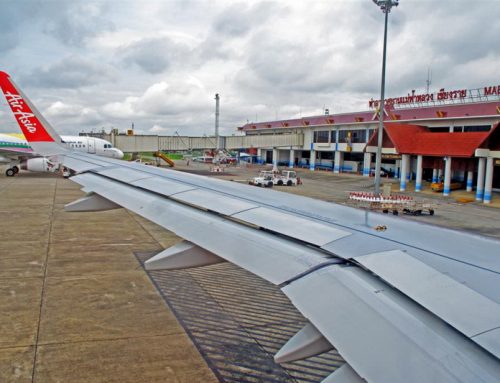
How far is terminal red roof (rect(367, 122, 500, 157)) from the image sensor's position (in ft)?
119

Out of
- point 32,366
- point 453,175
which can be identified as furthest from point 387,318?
point 453,175

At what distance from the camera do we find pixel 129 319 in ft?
26.9

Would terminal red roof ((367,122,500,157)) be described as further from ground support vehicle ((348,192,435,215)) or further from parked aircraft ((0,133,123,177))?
parked aircraft ((0,133,123,177))

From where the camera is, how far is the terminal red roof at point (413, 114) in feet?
137

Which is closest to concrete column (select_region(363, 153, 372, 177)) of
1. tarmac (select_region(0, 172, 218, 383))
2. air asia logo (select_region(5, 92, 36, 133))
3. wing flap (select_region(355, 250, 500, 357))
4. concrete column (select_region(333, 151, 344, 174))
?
concrete column (select_region(333, 151, 344, 174))

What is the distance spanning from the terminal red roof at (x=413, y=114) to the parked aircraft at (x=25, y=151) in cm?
3152

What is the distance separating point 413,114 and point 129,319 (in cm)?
4689

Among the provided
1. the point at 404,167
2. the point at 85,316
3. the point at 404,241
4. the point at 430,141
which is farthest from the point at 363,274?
the point at 430,141

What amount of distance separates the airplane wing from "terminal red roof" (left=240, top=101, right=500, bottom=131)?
42179 millimetres

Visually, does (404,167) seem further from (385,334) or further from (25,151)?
(385,334)

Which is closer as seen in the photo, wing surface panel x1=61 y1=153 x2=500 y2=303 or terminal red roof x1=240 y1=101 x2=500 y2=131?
wing surface panel x1=61 y1=153 x2=500 y2=303

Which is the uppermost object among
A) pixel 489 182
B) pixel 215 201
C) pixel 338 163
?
pixel 215 201

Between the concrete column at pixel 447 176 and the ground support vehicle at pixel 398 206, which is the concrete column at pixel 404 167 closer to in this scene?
the concrete column at pixel 447 176

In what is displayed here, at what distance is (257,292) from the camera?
32.9 feet
